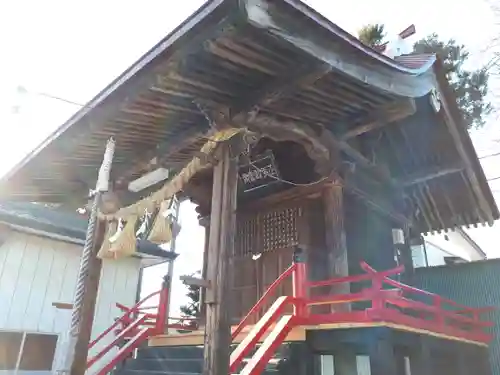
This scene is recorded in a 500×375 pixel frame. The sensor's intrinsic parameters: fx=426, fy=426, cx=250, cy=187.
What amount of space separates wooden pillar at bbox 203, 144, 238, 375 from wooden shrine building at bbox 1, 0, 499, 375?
15 mm

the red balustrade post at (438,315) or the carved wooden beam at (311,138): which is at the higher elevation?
the carved wooden beam at (311,138)

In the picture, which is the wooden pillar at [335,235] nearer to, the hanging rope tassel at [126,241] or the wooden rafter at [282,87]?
the wooden rafter at [282,87]

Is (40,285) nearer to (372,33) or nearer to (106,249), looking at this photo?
(106,249)

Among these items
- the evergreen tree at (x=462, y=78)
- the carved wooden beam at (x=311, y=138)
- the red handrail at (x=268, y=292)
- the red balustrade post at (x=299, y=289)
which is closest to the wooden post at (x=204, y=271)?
the red handrail at (x=268, y=292)

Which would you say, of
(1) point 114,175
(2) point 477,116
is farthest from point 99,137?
(2) point 477,116

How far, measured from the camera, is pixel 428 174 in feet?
25.9

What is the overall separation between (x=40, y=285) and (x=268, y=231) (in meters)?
4.88

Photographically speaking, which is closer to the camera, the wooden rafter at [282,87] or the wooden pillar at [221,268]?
the wooden pillar at [221,268]

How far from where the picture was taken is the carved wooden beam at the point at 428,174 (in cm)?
757

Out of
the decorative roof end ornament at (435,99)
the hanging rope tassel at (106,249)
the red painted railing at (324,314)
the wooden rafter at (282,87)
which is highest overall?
the decorative roof end ornament at (435,99)

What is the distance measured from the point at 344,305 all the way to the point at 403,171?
11.1 ft

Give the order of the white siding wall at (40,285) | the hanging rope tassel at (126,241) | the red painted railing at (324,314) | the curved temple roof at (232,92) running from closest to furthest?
the curved temple roof at (232,92)
the red painted railing at (324,314)
the hanging rope tassel at (126,241)
the white siding wall at (40,285)

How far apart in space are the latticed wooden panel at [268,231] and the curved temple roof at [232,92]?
1905 millimetres

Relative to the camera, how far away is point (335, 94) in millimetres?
5133
